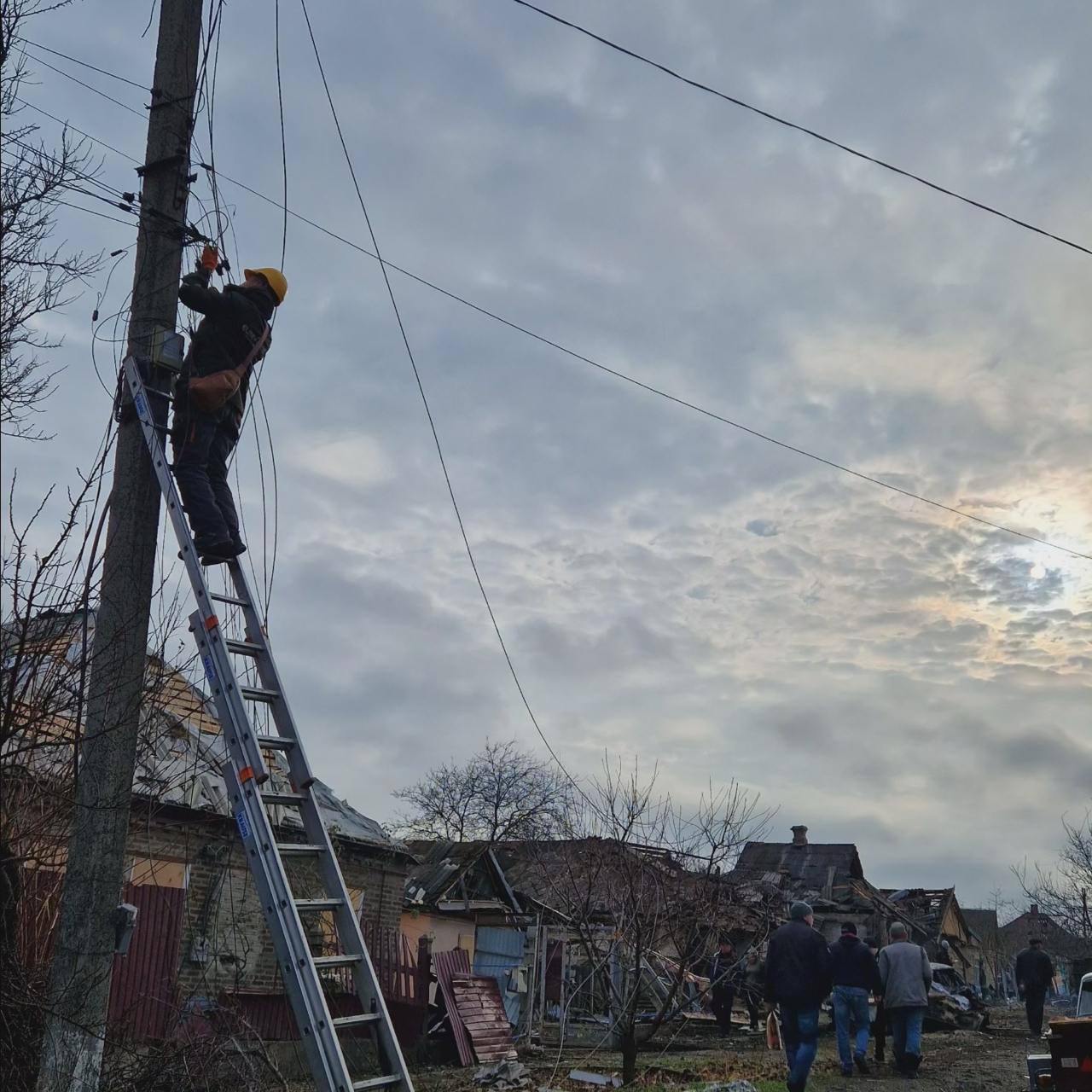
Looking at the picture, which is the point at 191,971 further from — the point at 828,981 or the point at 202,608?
the point at 202,608

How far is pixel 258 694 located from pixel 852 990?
8.92m

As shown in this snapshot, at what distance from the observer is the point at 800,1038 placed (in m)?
9.16

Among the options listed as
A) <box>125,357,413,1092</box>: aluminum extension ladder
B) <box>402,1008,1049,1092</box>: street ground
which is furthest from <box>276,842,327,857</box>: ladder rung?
<box>402,1008,1049,1092</box>: street ground

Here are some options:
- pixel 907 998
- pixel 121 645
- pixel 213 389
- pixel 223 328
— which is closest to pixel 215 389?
pixel 213 389

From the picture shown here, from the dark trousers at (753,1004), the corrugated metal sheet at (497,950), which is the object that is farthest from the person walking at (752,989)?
the corrugated metal sheet at (497,950)

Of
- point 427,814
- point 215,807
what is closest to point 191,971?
point 215,807

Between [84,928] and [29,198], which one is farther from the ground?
[29,198]

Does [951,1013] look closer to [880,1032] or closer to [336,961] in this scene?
[880,1032]

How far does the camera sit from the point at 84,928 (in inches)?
178

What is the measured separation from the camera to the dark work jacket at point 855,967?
38.5 ft

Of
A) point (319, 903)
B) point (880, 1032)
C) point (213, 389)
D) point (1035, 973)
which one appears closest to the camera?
point (319, 903)

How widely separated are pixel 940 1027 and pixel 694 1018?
4.60 meters

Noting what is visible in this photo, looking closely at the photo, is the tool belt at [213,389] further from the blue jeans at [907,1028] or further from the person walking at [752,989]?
the person walking at [752,989]

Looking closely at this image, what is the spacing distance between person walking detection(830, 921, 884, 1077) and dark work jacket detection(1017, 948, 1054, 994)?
257 inches
